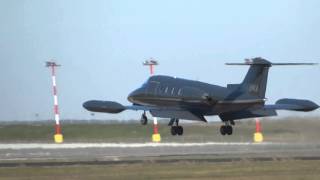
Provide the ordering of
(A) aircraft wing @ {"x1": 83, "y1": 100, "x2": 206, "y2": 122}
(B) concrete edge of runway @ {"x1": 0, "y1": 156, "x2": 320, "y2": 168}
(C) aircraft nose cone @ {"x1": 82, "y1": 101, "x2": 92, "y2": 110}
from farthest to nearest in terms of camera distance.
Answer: (B) concrete edge of runway @ {"x1": 0, "y1": 156, "x2": 320, "y2": 168}, (C) aircraft nose cone @ {"x1": 82, "y1": 101, "x2": 92, "y2": 110}, (A) aircraft wing @ {"x1": 83, "y1": 100, "x2": 206, "y2": 122}

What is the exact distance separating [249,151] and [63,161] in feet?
83.4

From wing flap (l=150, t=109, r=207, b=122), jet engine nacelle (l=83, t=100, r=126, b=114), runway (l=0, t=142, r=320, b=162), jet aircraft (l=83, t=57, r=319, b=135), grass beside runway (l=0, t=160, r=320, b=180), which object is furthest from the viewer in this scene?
runway (l=0, t=142, r=320, b=162)

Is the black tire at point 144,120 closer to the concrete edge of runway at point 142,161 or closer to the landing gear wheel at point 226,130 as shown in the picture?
the concrete edge of runway at point 142,161

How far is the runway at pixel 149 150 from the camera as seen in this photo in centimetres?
8950

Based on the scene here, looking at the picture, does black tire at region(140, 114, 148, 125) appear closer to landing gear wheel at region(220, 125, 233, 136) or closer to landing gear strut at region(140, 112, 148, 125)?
landing gear strut at region(140, 112, 148, 125)

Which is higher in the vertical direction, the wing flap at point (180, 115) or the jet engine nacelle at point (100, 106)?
the jet engine nacelle at point (100, 106)

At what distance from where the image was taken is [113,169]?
6931 cm

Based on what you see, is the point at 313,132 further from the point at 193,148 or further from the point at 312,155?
the point at 193,148

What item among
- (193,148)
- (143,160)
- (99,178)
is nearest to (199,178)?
(99,178)

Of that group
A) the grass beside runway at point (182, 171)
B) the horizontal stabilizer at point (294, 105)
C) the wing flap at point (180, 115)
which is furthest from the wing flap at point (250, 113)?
the grass beside runway at point (182, 171)

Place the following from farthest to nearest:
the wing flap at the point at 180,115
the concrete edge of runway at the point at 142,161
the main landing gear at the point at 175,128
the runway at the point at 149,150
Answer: the runway at the point at 149,150 → the concrete edge of runway at the point at 142,161 → the main landing gear at the point at 175,128 → the wing flap at the point at 180,115

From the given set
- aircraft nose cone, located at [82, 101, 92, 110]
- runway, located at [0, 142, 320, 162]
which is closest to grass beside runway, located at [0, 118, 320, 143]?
runway, located at [0, 142, 320, 162]

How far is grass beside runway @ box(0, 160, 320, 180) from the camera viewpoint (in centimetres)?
6147

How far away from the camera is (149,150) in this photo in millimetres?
103312
